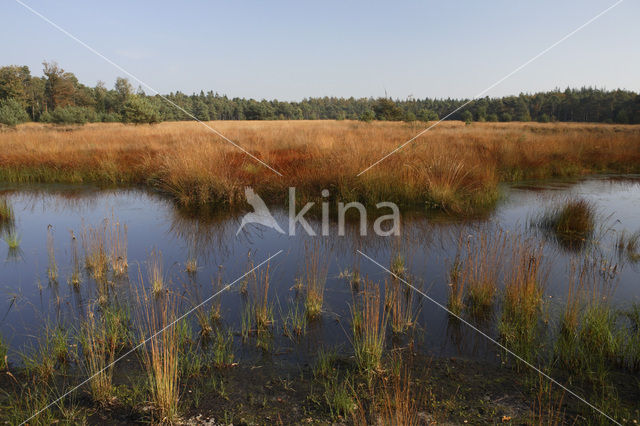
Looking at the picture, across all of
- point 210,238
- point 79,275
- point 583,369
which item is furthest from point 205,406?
point 210,238

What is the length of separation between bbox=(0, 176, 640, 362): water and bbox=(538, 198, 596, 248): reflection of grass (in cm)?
26

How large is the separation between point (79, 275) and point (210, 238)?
2.31 meters

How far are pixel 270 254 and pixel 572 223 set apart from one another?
5411 millimetres

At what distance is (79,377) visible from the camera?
3.17 m

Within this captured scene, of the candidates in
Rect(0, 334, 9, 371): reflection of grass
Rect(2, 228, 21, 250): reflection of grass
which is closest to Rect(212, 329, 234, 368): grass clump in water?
Rect(0, 334, 9, 371): reflection of grass

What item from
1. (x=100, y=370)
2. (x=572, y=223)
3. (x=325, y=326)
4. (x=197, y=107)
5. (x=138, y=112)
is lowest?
(x=325, y=326)

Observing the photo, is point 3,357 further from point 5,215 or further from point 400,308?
point 5,215

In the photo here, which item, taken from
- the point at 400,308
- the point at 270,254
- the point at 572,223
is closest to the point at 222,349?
the point at 400,308

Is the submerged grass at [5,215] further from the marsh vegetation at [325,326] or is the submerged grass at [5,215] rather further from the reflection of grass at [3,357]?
the reflection of grass at [3,357]

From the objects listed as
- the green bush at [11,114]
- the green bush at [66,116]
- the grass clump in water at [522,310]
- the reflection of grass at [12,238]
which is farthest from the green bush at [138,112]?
the grass clump in water at [522,310]

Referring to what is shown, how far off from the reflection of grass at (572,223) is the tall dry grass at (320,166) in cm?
172

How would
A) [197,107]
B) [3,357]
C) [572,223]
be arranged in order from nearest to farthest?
[3,357], [572,223], [197,107]

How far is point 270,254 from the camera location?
637cm

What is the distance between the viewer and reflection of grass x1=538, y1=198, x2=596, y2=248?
6.96 m
